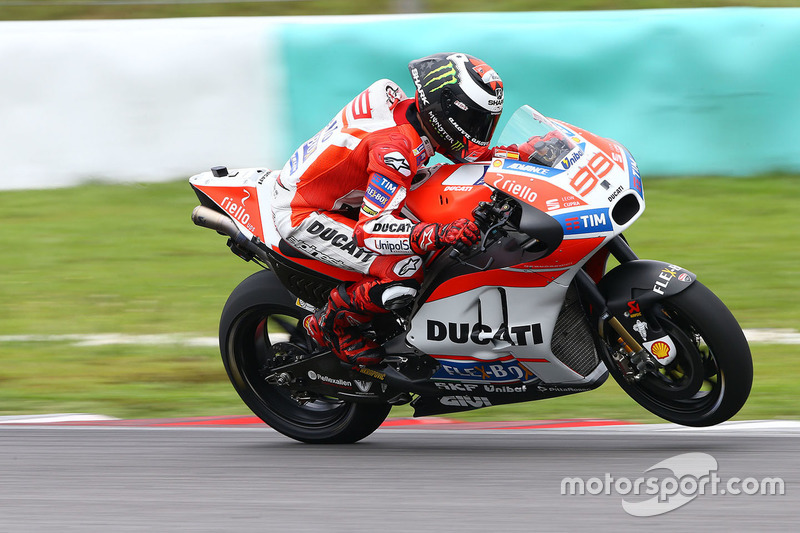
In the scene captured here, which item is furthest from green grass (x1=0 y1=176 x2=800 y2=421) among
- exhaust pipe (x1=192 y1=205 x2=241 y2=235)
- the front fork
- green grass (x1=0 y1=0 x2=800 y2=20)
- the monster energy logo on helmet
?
green grass (x1=0 y1=0 x2=800 y2=20)

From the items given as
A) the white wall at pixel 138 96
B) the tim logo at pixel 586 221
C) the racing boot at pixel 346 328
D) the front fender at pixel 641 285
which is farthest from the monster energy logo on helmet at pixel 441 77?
the white wall at pixel 138 96

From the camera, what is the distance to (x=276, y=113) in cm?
930

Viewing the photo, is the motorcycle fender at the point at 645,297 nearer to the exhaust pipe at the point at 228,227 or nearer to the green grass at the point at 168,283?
the green grass at the point at 168,283

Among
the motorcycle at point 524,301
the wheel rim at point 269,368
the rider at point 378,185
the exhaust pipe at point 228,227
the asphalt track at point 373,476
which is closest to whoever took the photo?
the asphalt track at point 373,476

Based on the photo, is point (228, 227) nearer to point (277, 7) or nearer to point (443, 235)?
point (443, 235)

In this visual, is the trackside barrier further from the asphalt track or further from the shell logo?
the shell logo

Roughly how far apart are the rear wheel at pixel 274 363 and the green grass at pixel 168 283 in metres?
0.58

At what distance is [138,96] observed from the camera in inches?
368

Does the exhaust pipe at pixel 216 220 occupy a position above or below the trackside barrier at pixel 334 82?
above

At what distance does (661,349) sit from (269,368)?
1.97m

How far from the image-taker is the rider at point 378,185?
4.46 metres

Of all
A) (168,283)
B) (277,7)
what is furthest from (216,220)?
(277,7)

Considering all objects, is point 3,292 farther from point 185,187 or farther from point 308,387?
point 308,387

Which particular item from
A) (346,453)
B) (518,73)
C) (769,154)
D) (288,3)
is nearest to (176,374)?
(346,453)
